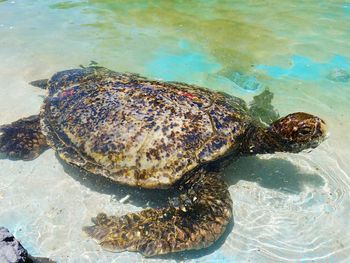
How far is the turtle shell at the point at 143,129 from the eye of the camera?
5.29 m

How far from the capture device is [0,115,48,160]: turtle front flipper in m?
6.41

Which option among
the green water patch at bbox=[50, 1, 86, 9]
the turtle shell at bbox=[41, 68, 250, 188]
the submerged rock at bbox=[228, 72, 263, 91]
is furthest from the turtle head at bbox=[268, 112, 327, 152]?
the green water patch at bbox=[50, 1, 86, 9]

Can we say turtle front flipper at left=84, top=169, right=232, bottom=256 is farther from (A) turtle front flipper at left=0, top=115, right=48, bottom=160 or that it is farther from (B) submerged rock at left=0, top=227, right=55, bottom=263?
(A) turtle front flipper at left=0, top=115, right=48, bottom=160

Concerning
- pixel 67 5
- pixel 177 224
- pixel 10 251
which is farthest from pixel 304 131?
pixel 67 5

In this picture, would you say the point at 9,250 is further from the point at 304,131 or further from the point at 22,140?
the point at 304,131

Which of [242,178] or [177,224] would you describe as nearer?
[177,224]

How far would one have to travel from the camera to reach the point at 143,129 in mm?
5488

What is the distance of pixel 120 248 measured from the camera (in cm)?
479

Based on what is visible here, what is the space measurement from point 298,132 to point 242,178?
1262 millimetres

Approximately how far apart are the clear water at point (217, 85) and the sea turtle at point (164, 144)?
13.0 inches

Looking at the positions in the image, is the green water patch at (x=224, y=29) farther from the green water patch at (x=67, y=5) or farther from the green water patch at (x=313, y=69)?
the green water patch at (x=313, y=69)

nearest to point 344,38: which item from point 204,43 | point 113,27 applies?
point 204,43

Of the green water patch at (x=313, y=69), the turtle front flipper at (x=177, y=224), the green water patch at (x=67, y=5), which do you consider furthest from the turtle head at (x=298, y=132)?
the green water patch at (x=67, y=5)

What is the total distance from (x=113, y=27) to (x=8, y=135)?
6.16 metres
